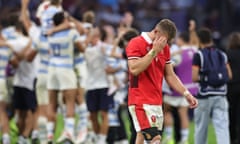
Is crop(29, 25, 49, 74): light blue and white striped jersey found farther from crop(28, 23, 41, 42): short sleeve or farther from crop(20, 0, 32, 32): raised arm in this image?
crop(20, 0, 32, 32): raised arm

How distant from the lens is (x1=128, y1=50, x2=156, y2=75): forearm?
11.1m

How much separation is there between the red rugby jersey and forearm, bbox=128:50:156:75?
12 centimetres

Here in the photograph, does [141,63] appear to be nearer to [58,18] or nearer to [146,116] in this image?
[146,116]

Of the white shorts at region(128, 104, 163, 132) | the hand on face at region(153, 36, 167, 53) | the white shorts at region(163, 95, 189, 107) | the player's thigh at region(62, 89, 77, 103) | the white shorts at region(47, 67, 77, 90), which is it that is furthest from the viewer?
the white shorts at region(163, 95, 189, 107)

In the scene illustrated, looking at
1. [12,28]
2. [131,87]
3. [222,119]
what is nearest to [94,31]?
[12,28]

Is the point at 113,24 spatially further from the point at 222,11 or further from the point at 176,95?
the point at 176,95

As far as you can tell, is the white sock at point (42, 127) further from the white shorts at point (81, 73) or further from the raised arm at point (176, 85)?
the raised arm at point (176, 85)

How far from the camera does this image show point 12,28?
1695cm

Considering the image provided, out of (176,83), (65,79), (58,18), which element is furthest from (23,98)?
(176,83)

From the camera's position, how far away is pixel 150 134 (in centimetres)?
1132

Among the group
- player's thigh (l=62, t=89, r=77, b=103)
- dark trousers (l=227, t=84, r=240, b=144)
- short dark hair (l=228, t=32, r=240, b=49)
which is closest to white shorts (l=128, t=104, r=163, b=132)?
player's thigh (l=62, t=89, r=77, b=103)

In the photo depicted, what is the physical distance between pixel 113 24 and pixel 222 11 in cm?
378

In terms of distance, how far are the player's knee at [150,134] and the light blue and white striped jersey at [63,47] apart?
190 inches

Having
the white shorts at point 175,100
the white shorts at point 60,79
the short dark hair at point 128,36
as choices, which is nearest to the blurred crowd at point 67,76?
the white shorts at point 60,79
